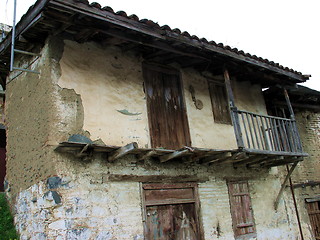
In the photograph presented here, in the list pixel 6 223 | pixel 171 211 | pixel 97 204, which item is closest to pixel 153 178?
pixel 171 211

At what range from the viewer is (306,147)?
34.8 feet

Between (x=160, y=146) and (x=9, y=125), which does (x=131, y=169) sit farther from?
(x=9, y=125)

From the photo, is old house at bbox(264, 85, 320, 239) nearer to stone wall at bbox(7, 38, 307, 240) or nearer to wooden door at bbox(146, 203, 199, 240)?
stone wall at bbox(7, 38, 307, 240)

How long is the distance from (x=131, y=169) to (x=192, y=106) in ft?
7.60

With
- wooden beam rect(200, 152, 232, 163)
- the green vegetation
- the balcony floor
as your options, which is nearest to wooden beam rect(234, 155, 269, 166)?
the balcony floor

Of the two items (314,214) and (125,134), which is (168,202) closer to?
(125,134)

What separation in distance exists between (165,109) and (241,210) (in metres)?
2.90

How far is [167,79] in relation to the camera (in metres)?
7.41

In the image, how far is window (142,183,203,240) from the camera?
20.1 feet

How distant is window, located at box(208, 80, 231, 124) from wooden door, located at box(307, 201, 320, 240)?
13.2ft

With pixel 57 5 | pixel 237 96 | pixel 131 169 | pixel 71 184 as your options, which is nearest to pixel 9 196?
pixel 71 184

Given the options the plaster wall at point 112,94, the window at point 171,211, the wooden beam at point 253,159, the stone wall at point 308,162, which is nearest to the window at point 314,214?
the stone wall at point 308,162

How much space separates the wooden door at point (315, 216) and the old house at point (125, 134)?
1782 millimetres

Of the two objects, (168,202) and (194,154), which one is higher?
(194,154)
